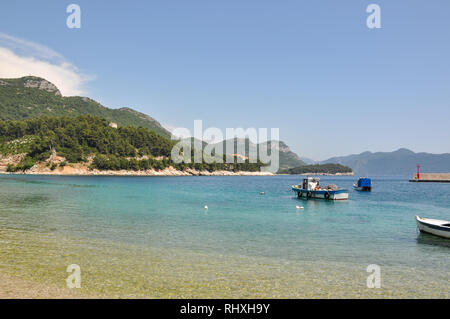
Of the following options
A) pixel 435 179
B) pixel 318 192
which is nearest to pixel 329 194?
pixel 318 192

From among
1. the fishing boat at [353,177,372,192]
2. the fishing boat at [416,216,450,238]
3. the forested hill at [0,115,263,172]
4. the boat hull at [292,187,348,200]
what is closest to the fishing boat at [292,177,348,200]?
the boat hull at [292,187,348,200]

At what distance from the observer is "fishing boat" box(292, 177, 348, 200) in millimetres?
61844

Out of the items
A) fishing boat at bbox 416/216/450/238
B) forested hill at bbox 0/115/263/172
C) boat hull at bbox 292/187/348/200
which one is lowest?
boat hull at bbox 292/187/348/200

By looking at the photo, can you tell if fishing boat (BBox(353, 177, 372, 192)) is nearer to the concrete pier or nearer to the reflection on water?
the reflection on water

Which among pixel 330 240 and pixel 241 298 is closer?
pixel 241 298

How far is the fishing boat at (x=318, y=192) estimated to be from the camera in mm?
61844

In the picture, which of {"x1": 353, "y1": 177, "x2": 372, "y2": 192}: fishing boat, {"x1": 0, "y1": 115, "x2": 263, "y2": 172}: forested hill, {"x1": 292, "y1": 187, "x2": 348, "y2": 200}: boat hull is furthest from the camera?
{"x1": 0, "y1": 115, "x2": 263, "y2": 172}: forested hill

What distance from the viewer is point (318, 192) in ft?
208

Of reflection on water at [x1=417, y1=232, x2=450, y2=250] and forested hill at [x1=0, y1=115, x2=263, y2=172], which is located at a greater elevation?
forested hill at [x1=0, y1=115, x2=263, y2=172]

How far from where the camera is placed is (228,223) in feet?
103

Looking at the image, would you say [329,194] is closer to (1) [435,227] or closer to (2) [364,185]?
(1) [435,227]

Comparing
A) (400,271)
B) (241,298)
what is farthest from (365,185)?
(241,298)
